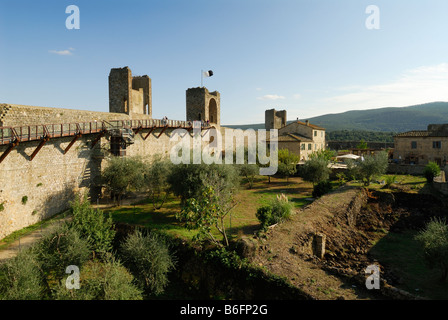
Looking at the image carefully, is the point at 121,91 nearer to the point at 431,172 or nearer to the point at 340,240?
the point at 340,240

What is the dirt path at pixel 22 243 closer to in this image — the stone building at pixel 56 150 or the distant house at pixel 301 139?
the stone building at pixel 56 150

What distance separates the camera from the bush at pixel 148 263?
481 inches

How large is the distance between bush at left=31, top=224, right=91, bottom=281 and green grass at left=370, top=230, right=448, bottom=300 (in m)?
14.7

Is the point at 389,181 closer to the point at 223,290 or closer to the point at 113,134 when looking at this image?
the point at 223,290

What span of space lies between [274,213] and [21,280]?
12651 mm

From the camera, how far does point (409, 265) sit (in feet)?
47.5

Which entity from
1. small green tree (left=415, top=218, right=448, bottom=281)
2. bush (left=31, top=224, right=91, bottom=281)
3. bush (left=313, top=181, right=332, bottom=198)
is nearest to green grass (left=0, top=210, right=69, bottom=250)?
bush (left=31, top=224, right=91, bottom=281)

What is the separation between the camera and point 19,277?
10195mm

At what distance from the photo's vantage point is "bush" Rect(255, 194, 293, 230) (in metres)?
15.6

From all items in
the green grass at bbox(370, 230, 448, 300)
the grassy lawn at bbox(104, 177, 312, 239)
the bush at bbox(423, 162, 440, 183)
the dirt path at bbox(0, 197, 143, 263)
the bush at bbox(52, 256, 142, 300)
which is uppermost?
the bush at bbox(423, 162, 440, 183)

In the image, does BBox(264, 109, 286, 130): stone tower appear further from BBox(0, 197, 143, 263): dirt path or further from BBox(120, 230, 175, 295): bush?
BBox(0, 197, 143, 263): dirt path

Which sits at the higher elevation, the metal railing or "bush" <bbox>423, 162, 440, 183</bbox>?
the metal railing

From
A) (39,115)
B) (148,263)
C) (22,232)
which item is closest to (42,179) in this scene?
(22,232)

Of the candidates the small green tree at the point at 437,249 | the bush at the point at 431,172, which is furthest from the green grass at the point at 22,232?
the bush at the point at 431,172
